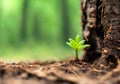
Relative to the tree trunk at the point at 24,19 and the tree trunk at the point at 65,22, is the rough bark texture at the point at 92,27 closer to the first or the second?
the tree trunk at the point at 24,19

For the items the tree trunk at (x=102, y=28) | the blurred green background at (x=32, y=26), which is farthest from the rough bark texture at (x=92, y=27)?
the blurred green background at (x=32, y=26)

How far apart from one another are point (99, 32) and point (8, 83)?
606 millimetres

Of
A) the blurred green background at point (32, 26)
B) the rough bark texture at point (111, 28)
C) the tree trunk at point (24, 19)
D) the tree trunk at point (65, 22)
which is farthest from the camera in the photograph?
the tree trunk at point (65, 22)

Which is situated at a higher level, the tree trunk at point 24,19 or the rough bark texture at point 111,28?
the tree trunk at point 24,19

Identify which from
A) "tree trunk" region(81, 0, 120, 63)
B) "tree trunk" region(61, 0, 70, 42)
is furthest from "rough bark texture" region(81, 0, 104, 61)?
"tree trunk" region(61, 0, 70, 42)

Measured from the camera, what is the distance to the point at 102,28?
1.20 meters

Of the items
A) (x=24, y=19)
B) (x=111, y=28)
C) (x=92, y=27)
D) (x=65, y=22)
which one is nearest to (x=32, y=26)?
(x=24, y=19)

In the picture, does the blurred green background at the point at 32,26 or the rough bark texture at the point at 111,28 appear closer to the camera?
the rough bark texture at the point at 111,28

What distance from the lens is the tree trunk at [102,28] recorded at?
110cm

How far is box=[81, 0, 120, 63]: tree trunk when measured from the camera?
→ 1102 mm

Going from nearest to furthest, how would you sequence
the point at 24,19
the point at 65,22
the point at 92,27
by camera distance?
the point at 92,27 → the point at 24,19 → the point at 65,22

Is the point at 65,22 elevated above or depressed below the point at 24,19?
below

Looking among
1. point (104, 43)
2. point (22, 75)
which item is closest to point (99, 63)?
point (104, 43)

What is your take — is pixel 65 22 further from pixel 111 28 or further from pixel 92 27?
pixel 111 28
